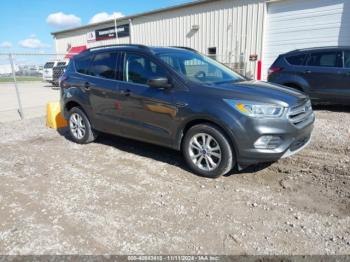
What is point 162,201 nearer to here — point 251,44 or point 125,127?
point 125,127

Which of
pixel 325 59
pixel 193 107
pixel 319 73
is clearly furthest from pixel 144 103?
pixel 325 59

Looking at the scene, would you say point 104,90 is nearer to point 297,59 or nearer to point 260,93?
point 260,93

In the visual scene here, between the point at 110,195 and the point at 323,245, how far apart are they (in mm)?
2377

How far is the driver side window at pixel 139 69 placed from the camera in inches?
173

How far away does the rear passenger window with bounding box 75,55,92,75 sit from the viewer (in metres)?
5.53

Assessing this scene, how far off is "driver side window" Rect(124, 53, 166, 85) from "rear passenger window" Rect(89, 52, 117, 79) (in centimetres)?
30

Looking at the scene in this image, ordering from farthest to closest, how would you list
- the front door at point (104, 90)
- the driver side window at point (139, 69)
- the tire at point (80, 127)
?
the tire at point (80, 127) → the front door at point (104, 90) → the driver side window at point (139, 69)

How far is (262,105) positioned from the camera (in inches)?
142

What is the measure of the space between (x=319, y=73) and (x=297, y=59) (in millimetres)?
722

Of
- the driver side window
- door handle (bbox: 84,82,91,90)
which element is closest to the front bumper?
the driver side window

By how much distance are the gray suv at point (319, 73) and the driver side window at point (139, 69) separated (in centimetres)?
499

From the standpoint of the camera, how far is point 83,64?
563 centimetres

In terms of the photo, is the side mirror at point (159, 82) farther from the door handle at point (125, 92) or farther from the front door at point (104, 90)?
the front door at point (104, 90)

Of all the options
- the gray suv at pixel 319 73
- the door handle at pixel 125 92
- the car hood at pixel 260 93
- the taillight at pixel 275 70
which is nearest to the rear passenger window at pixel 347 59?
the gray suv at pixel 319 73
